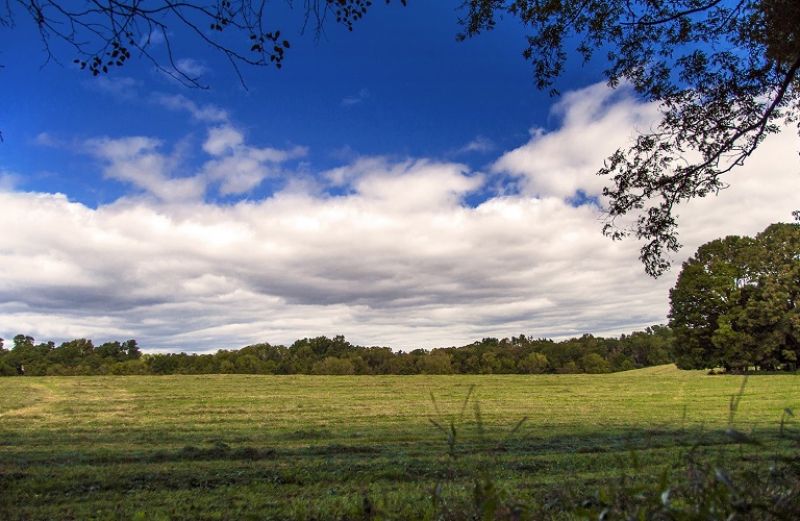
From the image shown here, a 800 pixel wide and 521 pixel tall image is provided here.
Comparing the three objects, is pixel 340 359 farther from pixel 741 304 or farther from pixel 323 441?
pixel 323 441

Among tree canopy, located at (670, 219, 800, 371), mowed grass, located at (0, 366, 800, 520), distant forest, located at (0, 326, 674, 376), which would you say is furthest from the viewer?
distant forest, located at (0, 326, 674, 376)

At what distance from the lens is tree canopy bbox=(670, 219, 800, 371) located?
51969mm

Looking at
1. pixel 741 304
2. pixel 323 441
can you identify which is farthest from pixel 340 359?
pixel 323 441

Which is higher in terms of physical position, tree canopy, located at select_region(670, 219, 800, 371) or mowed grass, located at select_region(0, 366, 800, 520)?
tree canopy, located at select_region(670, 219, 800, 371)

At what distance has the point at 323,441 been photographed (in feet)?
61.6

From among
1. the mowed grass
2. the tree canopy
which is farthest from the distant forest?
the mowed grass

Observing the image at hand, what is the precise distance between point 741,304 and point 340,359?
43.4m

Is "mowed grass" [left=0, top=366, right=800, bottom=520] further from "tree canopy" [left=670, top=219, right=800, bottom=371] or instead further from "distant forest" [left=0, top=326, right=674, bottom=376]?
"distant forest" [left=0, top=326, right=674, bottom=376]

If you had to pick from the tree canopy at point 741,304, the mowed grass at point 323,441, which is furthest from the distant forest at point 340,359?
the mowed grass at point 323,441

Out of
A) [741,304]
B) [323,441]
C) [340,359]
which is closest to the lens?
[323,441]

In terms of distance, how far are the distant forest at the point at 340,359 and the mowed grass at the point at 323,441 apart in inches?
849

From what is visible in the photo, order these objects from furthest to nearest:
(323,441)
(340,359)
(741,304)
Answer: (340,359) < (741,304) < (323,441)

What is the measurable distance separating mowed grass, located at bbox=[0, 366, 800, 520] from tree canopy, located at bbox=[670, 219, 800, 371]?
782cm

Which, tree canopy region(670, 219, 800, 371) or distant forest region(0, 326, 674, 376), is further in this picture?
distant forest region(0, 326, 674, 376)
